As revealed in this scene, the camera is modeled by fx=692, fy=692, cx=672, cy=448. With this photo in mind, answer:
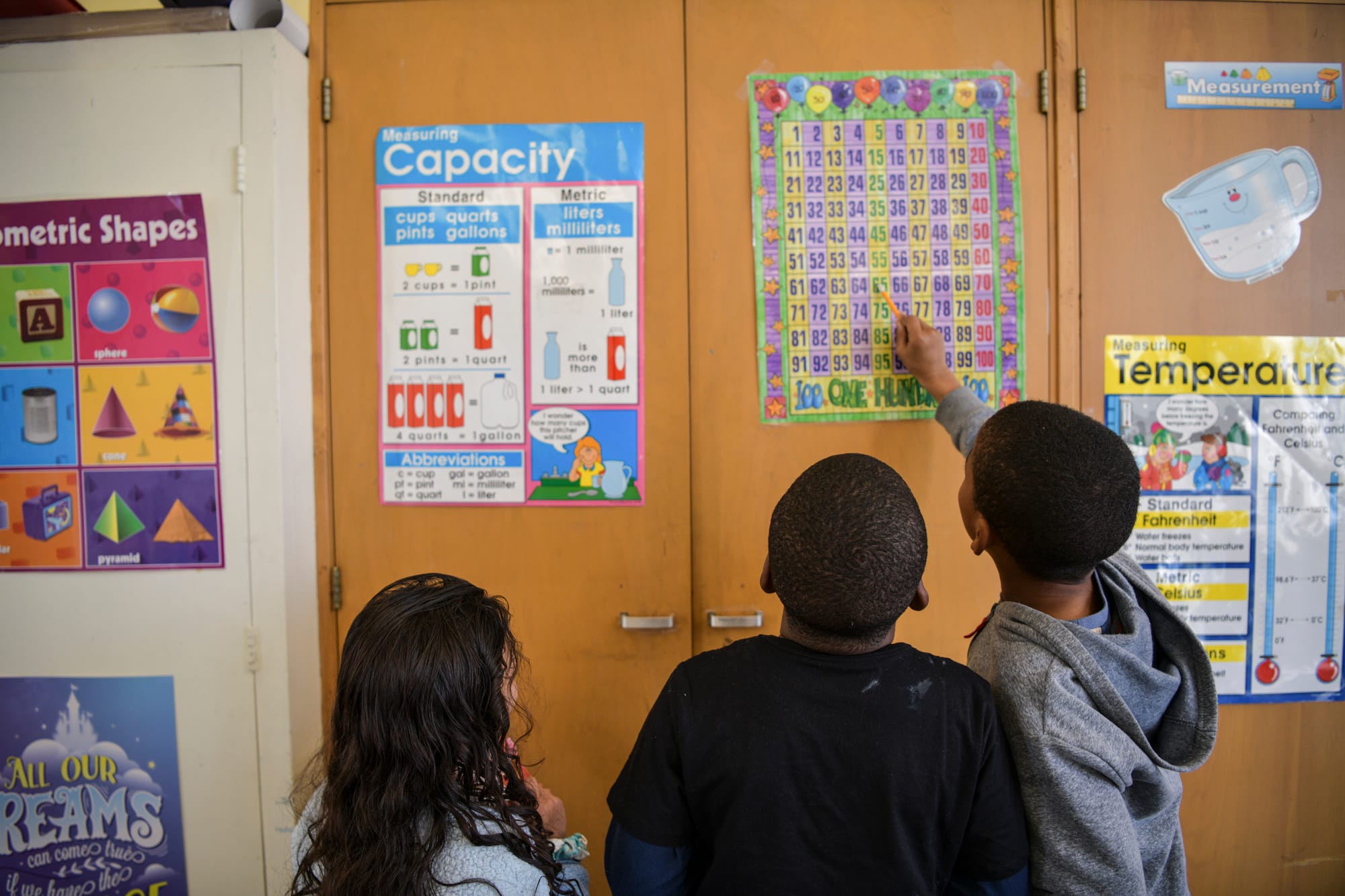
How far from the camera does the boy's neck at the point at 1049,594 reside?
1034 millimetres

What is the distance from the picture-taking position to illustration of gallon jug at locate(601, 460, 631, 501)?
1.67 m

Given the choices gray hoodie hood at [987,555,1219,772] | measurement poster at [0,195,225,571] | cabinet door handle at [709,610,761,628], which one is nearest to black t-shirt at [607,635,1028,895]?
gray hoodie hood at [987,555,1219,772]

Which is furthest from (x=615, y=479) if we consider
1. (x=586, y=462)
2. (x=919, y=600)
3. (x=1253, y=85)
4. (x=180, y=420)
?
(x=1253, y=85)

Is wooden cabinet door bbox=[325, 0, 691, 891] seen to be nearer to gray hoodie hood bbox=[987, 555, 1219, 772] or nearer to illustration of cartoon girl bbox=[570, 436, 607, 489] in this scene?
illustration of cartoon girl bbox=[570, 436, 607, 489]

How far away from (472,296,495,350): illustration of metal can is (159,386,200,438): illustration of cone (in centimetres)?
66

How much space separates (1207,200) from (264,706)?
101 inches

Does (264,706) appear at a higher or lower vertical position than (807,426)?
lower

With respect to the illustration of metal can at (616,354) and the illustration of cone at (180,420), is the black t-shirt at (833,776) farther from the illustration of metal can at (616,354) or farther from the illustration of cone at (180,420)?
the illustration of cone at (180,420)

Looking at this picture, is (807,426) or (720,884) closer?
(720,884)

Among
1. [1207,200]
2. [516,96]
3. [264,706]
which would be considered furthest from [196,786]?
[1207,200]

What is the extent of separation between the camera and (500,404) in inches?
66.4

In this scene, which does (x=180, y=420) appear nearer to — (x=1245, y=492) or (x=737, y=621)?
(x=737, y=621)

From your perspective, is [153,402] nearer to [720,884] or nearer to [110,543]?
[110,543]

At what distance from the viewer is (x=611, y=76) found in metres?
1.67
